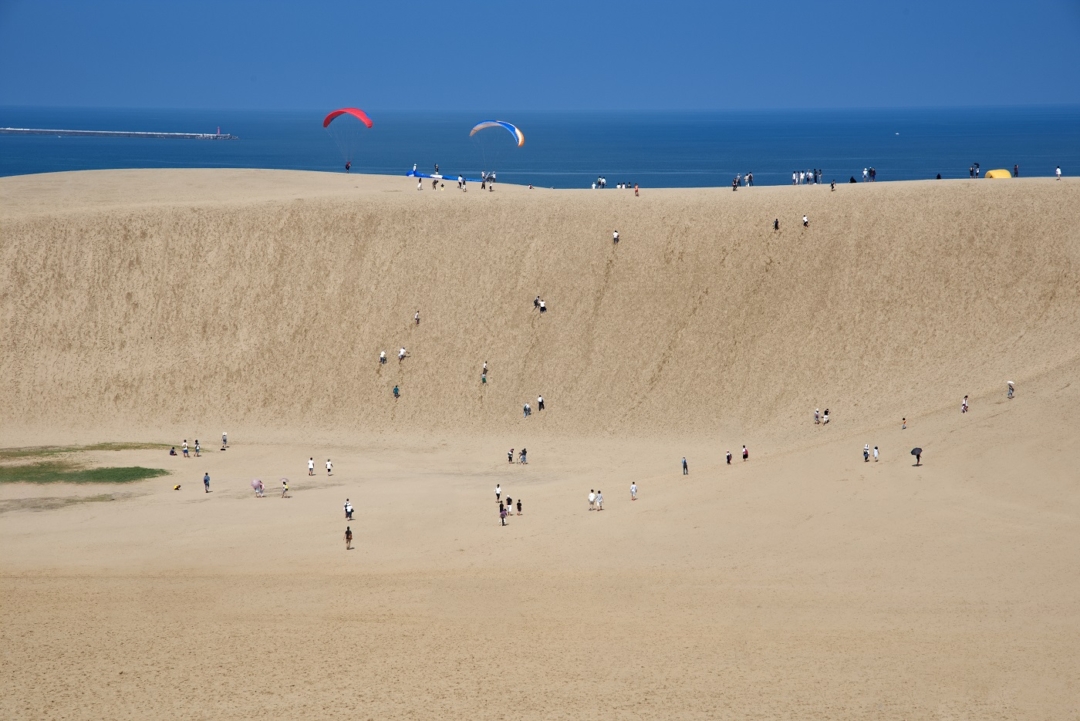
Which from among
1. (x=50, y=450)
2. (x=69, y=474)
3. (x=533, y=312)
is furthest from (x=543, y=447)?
(x=50, y=450)

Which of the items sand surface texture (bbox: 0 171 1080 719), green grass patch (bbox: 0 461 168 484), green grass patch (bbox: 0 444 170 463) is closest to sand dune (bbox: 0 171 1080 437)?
sand surface texture (bbox: 0 171 1080 719)

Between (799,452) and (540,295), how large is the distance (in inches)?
617

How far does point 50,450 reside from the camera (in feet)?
133

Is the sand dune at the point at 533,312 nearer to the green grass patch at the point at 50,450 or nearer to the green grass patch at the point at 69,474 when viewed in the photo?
the green grass patch at the point at 50,450

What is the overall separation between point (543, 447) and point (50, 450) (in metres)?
17.7

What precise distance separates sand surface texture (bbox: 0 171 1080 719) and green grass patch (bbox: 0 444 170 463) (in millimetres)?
1628

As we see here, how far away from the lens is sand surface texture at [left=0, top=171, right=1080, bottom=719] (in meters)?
21.8

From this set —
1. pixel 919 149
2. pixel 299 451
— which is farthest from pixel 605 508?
pixel 919 149

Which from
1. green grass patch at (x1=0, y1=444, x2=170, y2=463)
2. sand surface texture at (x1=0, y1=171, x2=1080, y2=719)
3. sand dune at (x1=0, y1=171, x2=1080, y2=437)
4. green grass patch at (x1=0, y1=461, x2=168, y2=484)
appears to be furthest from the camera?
sand dune at (x1=0, y1=171, x2=1080, y2=437)

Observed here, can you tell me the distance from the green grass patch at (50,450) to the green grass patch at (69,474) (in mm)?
1263

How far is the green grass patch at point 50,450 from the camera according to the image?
3934 centimetres

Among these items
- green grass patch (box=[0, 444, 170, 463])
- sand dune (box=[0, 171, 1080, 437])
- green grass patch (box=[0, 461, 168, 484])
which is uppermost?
sand dune (box=[0, 171, 1080, 437])

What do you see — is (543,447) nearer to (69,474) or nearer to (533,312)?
(533,312)

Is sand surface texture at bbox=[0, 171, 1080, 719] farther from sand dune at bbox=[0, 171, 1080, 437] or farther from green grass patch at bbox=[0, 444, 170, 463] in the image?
green grass patch at bbox=[0, 444, 170, 463]
